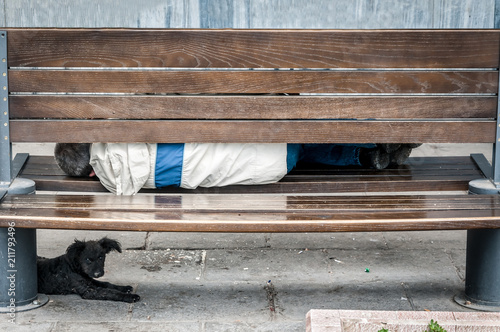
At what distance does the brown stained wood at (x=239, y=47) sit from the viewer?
3.77 meters

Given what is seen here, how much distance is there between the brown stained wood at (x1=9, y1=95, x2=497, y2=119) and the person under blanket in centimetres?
20

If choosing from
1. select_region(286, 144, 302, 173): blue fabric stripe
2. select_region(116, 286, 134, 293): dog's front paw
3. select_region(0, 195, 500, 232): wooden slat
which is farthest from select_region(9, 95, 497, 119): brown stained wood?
select_region(116, 286, 134, 293): dog's front paw

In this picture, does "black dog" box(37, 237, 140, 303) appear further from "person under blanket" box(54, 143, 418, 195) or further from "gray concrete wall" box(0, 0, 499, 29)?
"gray concrete wall" box(0, 0, 499, 29)

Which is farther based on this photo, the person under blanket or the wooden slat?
the person under blanket

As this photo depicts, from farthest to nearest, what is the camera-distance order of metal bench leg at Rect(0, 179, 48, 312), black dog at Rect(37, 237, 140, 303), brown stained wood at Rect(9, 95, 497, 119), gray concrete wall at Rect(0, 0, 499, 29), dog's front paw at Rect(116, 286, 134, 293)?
1. gray concrete wall at Rect(0, 0, 499, 29)
2. dog's front paw at Rect(116, 286, 134, 293)
3. black dog at Rect(37, 237, 140, 303)
4. brown stained wood at Rect(9, 95, 497, 119)
5. metal bench leg at Rect(0, 179, 48, 312)

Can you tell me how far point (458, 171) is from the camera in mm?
4258

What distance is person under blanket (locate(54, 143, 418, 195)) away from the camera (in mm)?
3918

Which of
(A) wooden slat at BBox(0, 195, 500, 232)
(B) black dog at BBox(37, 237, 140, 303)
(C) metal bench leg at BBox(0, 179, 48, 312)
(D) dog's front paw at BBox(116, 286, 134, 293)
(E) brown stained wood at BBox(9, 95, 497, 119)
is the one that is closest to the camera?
(A) wooden slat at BBox(0, 195, 500, 232)

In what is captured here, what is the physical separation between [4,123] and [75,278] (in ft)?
3.00

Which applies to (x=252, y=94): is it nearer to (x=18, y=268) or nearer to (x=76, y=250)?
(x=76, y=250)

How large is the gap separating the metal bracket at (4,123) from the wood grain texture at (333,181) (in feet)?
0.65

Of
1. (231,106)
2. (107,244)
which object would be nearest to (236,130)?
(231,106)

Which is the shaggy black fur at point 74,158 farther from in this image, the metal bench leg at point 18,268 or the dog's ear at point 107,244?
the dog's ear at point 107,244

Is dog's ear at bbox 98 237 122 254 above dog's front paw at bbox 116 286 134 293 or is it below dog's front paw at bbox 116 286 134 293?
above
